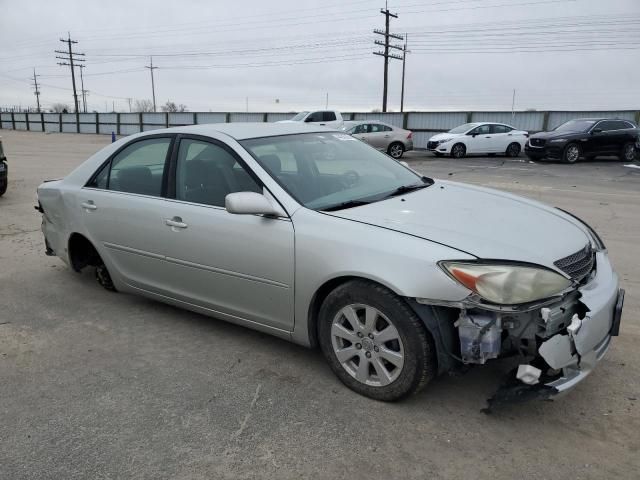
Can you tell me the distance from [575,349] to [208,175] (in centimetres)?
250

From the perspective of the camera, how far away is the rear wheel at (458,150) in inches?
845

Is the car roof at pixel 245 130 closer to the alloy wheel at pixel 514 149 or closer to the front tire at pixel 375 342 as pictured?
the front tire at pixel 375 342

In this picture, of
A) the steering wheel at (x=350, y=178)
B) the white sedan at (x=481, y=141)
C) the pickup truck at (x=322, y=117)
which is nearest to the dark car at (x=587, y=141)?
the white sedan at (x=481, y=141)

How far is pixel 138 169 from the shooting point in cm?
414

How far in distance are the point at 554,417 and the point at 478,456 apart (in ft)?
1.90

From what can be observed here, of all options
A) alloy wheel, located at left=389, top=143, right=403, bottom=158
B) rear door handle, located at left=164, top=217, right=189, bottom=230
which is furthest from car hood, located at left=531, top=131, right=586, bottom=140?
rear door handle, located at left=164, top=217, right=189, bottom=230

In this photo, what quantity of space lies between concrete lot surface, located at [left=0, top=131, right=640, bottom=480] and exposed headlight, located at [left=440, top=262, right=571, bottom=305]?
28.2 inches

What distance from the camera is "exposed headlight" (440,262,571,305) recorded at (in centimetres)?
250

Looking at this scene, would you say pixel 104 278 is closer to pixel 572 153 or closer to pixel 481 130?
pixel 572 153

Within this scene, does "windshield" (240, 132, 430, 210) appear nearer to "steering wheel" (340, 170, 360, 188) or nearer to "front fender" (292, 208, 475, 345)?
"steering wheel" (340, 170, 360, 188)

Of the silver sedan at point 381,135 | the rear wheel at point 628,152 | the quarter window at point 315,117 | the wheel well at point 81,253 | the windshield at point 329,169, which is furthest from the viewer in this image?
the quarter window at point 315,117

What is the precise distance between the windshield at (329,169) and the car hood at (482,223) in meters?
0.20

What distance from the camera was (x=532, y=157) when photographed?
63.3 feet

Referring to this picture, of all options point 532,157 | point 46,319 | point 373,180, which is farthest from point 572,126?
point 46,319
